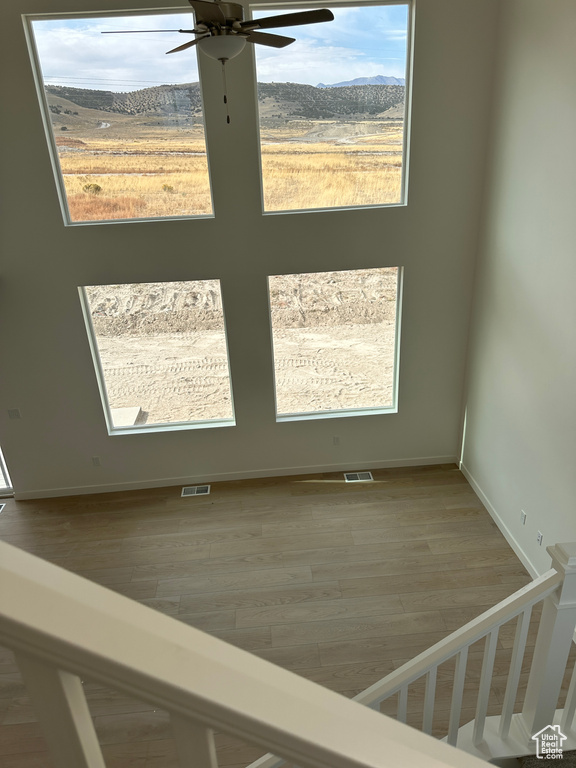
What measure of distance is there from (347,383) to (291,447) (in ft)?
3.20

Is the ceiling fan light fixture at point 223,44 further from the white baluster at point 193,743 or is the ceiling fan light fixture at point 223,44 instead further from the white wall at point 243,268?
the white baluster at point 193,743

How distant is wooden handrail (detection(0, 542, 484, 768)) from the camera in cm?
43

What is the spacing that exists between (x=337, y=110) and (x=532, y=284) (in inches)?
94.8

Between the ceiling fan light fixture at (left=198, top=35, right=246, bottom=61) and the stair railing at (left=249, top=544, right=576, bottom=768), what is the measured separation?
8.84 ft

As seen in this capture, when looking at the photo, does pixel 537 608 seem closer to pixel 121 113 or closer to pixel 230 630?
pixel 230 630

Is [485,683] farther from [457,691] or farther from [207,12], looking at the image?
[207,12]

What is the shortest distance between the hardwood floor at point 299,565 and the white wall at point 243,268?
1.33 ft

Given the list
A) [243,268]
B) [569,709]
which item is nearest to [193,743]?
[569,709]

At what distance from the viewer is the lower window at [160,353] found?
5457 millimetres

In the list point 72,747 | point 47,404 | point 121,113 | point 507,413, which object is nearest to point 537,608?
point 507,413

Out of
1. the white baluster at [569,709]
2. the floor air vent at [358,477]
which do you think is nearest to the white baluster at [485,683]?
the white baluster at [569,709]

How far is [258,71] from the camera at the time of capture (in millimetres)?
4734

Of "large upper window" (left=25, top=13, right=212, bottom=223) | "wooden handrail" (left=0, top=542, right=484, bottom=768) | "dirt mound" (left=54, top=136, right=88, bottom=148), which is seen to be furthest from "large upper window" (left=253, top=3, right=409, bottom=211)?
"wooden handrail" (left=0, top=542, right=484, bottom=768)

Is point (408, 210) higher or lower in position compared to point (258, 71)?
lower
